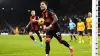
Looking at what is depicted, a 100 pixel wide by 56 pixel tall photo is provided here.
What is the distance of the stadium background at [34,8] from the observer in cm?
5541

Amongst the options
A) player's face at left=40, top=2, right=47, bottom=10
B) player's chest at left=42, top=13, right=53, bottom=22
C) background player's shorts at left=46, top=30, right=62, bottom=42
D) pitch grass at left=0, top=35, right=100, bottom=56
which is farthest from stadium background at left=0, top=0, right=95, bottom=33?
player's face at left=40, top=2, right=47, bottom=10

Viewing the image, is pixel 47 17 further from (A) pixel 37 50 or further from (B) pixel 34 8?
(B) pixel 34 8

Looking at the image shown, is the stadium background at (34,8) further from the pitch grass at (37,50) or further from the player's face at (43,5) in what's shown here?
the player's face at (43,5)

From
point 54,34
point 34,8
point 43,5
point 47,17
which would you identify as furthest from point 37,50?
point 34,8

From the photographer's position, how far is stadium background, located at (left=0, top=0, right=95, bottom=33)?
55.4m

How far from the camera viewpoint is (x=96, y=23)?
20.8ft

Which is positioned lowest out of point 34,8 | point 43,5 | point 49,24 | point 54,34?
point 54,34

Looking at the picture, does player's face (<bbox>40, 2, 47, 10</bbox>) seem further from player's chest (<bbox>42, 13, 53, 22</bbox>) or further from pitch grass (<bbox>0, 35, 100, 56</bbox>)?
pitch grass (<bbox>0, 35, 100, 56</bbox>)

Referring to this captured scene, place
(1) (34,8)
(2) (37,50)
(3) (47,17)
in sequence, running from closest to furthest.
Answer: (3) (47,17)
(2) (37,50)
(1) (34,8)

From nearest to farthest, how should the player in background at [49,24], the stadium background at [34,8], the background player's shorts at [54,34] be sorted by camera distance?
the player in background at [49,24] < the background player's shorts at [54,34] < the stadium background at [34,8]

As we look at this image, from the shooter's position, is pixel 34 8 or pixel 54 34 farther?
pixel 34 8

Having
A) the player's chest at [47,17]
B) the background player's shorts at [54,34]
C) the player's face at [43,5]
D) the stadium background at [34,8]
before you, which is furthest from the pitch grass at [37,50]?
the stadium background at [34,8]

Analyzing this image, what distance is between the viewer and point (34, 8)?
57.8m

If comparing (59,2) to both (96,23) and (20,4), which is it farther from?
(96,23)
